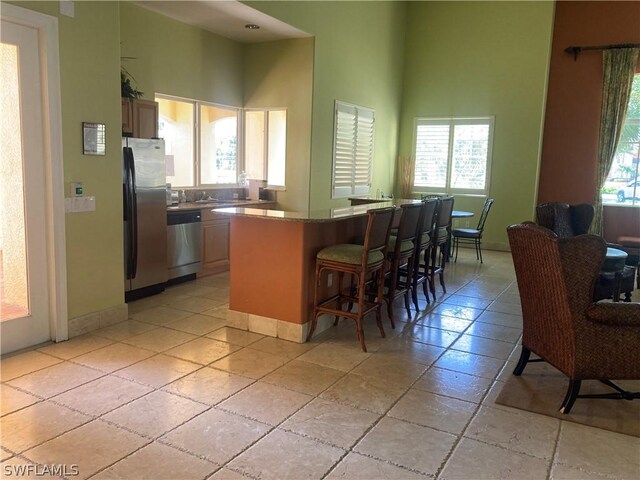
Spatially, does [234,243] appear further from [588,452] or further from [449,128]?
[449,128]

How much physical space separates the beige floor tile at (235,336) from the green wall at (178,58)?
299 centimetres

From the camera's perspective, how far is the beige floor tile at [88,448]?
2.32 meters

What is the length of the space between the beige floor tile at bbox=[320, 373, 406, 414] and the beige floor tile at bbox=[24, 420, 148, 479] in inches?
44.6

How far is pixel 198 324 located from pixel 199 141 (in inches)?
119

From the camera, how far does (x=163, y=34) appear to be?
5.75 m

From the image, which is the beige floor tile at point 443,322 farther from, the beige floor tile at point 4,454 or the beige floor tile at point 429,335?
the beige floor tile at point 4,454

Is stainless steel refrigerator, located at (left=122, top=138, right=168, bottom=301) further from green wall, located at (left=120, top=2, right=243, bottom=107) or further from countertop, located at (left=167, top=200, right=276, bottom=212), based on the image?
green wall, located at (left=120, top=2, right=243, bottom=107)

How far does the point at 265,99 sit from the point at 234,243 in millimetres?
3362

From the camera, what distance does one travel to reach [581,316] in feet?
9.28

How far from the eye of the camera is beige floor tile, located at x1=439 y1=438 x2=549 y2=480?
231 cm

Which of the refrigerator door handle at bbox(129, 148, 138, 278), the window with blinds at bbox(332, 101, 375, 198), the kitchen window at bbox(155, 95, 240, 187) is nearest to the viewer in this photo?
Result: the refrigerator door handle at bbox(129, 148, 138, 278)

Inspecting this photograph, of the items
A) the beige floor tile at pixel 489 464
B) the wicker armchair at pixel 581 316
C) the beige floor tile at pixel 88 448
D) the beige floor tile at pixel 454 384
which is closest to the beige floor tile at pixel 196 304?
the beige floor tile at pixel 88 448

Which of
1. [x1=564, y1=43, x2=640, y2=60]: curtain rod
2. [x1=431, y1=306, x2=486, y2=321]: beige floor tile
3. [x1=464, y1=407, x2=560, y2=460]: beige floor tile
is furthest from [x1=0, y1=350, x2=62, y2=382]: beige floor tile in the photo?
[x1=564, y1=43, x2=640, y2=60]: curtain rod

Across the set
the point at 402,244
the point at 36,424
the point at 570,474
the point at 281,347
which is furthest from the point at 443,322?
the point at 36,424
